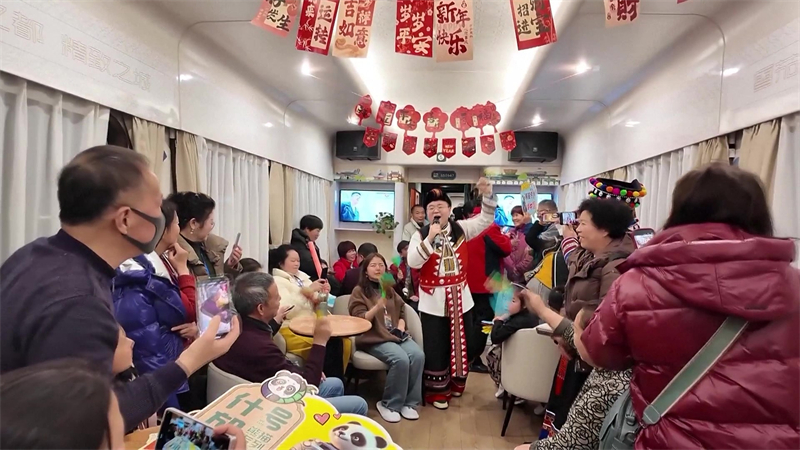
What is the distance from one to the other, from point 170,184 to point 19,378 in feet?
9.35

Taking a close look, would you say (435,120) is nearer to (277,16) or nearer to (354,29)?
(354,29)

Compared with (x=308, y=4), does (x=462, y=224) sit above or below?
below

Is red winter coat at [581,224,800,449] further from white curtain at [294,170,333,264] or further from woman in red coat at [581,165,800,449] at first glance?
white curtain at [294,170,333,264]

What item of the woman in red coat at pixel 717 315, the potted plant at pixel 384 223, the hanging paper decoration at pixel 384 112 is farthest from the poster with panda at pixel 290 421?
the potted plant at pixel 384 223

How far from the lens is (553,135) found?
6605 mm

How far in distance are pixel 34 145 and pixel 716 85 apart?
4.17 meters

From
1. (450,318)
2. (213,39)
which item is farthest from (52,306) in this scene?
(213,39)

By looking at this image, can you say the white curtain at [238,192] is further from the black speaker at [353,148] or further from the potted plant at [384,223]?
the potted plant at [384,223]

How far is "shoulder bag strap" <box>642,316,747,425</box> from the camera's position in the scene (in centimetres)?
88

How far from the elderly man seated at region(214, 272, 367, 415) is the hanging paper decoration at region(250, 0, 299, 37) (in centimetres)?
142

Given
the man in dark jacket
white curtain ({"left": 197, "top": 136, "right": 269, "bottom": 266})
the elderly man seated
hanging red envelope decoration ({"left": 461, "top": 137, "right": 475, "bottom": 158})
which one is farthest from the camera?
hanging red envelope decoration ({"left": 461, "top": 137, "right": 475, "bottom": 158})

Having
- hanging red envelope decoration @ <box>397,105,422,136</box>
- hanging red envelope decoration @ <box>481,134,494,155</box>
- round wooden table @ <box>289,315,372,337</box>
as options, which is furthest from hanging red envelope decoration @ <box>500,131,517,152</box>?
round wooden table @ <box>289,315,372,337</box>

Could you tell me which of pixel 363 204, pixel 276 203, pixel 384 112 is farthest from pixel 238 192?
pixel 363 204

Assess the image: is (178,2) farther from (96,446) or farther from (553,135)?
(553,135)
